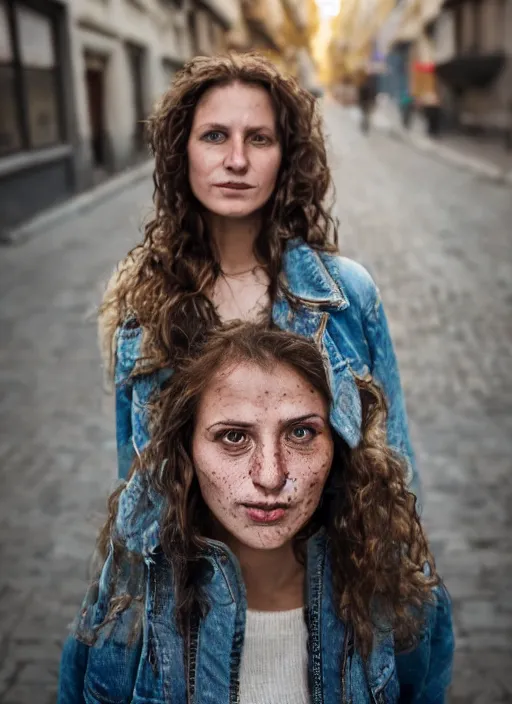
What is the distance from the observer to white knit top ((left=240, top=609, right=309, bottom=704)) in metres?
1.54

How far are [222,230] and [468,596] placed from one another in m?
2.26

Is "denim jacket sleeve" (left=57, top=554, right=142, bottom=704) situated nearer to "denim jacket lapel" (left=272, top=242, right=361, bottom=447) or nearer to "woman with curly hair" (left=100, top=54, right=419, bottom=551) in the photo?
"woman with curly hair" (left=100, top=54, right=419, bottom=551)

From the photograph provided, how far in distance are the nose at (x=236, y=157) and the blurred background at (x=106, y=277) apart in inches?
17.8

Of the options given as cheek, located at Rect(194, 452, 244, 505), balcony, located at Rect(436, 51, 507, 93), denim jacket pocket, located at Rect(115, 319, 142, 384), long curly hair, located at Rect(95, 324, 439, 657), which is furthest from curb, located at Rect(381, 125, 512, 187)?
cheek, located at Rect(194, 452, 244, 505)

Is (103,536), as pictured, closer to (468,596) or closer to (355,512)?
(355,512)

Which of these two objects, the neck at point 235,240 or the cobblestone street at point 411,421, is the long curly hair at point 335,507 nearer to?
the neck at point 235,240

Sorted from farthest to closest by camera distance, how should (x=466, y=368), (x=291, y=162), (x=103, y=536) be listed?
(x=466, y=368), (x=291, y=162), (x=103, y=536)

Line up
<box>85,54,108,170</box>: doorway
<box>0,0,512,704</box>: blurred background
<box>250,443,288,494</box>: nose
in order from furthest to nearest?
<box>85,54,108,170</box>: doorway, <box>0,0,512,704</box>: blurred background, <box>250,443,288,494</box>: nose

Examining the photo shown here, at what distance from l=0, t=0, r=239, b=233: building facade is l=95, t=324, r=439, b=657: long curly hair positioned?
11.2 meters

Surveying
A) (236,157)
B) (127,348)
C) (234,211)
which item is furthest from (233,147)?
(127,348)

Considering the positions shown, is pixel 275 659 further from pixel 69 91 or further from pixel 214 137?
pixel 69 91

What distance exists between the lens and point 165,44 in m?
24.7

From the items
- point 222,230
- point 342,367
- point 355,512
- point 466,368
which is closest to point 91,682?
point 355,512

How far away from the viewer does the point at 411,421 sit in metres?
5.46
